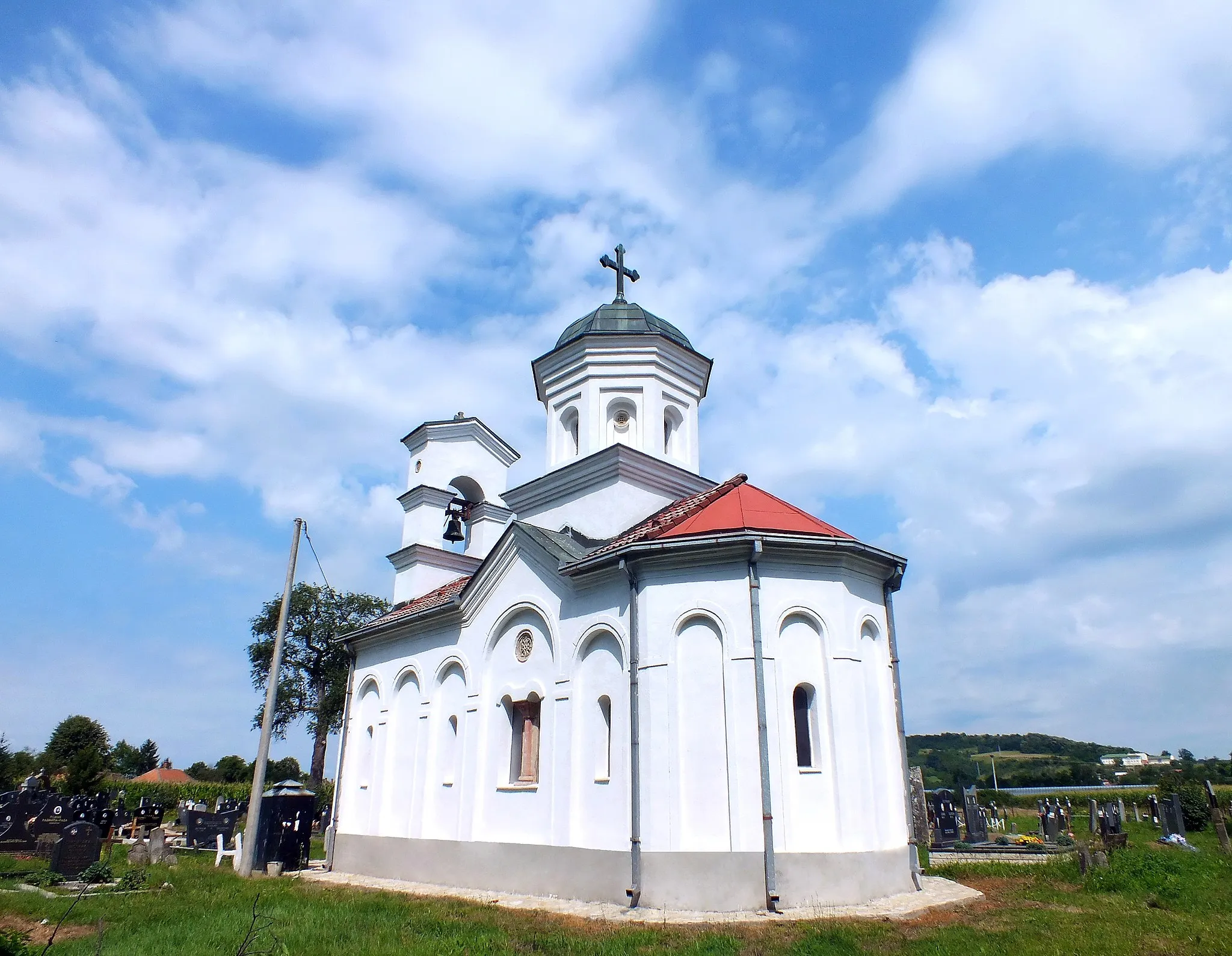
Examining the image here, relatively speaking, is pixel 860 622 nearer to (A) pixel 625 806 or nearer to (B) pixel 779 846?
(B) pixel 779 846

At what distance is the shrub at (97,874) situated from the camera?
1304 centimetres

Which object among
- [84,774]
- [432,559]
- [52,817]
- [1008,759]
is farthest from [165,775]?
[1008,759]

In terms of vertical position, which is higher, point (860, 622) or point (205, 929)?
point (860, 622)

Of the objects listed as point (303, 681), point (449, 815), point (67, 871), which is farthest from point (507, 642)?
point (303, 681)

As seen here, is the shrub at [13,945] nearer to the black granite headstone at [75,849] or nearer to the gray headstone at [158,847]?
the black granite headstone at [75,849]

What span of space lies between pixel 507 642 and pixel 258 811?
6.52m

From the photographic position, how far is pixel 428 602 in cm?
1881

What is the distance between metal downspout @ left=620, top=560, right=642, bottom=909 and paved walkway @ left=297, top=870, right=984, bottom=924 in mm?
393

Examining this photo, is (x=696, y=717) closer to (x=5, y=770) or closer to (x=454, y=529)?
(x=454, y=529)

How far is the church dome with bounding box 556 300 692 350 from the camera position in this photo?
18.0 meters

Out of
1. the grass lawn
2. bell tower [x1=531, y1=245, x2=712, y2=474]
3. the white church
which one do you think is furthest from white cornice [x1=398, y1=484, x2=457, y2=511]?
the grass lawn

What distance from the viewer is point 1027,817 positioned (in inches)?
1336

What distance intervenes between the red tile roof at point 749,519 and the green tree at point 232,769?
5373 cm

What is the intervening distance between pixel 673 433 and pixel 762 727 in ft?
27.4
